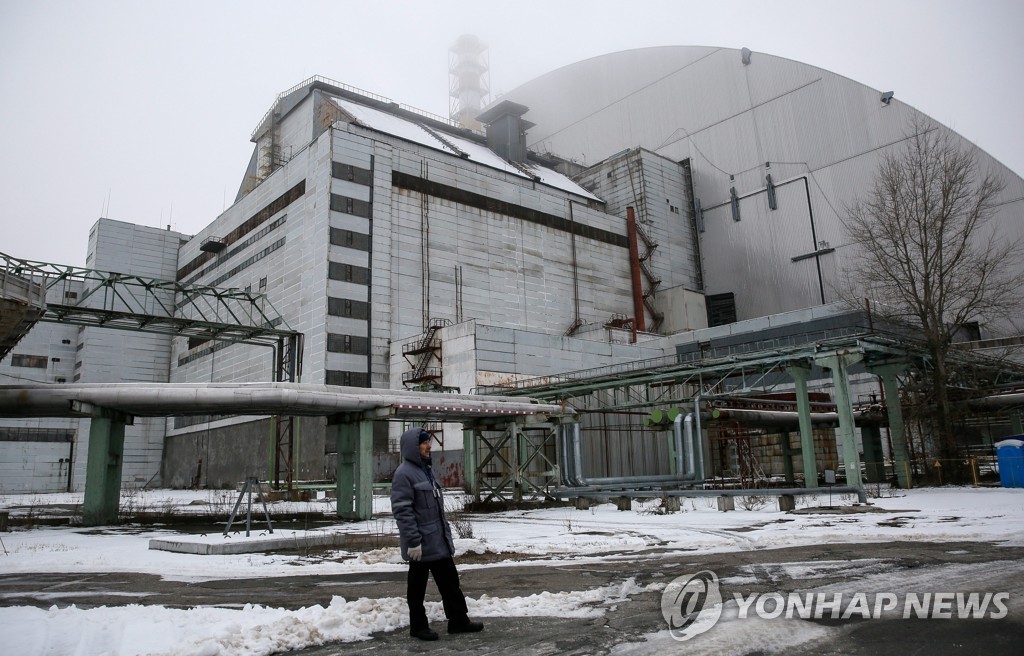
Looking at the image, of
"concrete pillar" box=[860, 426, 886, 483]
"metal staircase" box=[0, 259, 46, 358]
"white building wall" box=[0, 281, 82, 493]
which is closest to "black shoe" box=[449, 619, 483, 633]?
"metal staircase" box=[0, 259, 46, 358]

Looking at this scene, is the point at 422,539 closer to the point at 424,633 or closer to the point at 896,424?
the point at 424,633

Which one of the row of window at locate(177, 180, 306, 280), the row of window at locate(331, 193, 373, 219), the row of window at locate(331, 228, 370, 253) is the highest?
the row of window at locate(177, 180, 306, 280)

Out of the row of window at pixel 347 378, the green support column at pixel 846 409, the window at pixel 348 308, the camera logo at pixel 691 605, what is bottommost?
the camera logo at pixel 691 605

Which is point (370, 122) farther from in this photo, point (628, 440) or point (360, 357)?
point (628, 440)

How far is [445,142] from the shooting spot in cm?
5803

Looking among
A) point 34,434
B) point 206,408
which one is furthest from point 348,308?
point 34,434

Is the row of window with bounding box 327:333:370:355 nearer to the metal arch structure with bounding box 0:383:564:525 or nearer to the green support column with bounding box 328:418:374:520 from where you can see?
the metal arch structure with bounding box 0:383:564:525

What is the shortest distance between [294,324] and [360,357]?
5.40 m

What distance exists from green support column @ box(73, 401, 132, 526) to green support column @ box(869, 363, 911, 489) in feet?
88.7

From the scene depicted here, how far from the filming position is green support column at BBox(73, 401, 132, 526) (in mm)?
18984

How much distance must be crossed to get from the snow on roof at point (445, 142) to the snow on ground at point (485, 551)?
120 feet

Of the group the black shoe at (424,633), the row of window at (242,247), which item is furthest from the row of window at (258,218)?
the black shoe at (424,633)

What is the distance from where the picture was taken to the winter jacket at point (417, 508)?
5.84 metres

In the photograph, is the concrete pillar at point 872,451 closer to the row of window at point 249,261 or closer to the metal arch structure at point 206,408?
the metal arch structure at point 206,408
